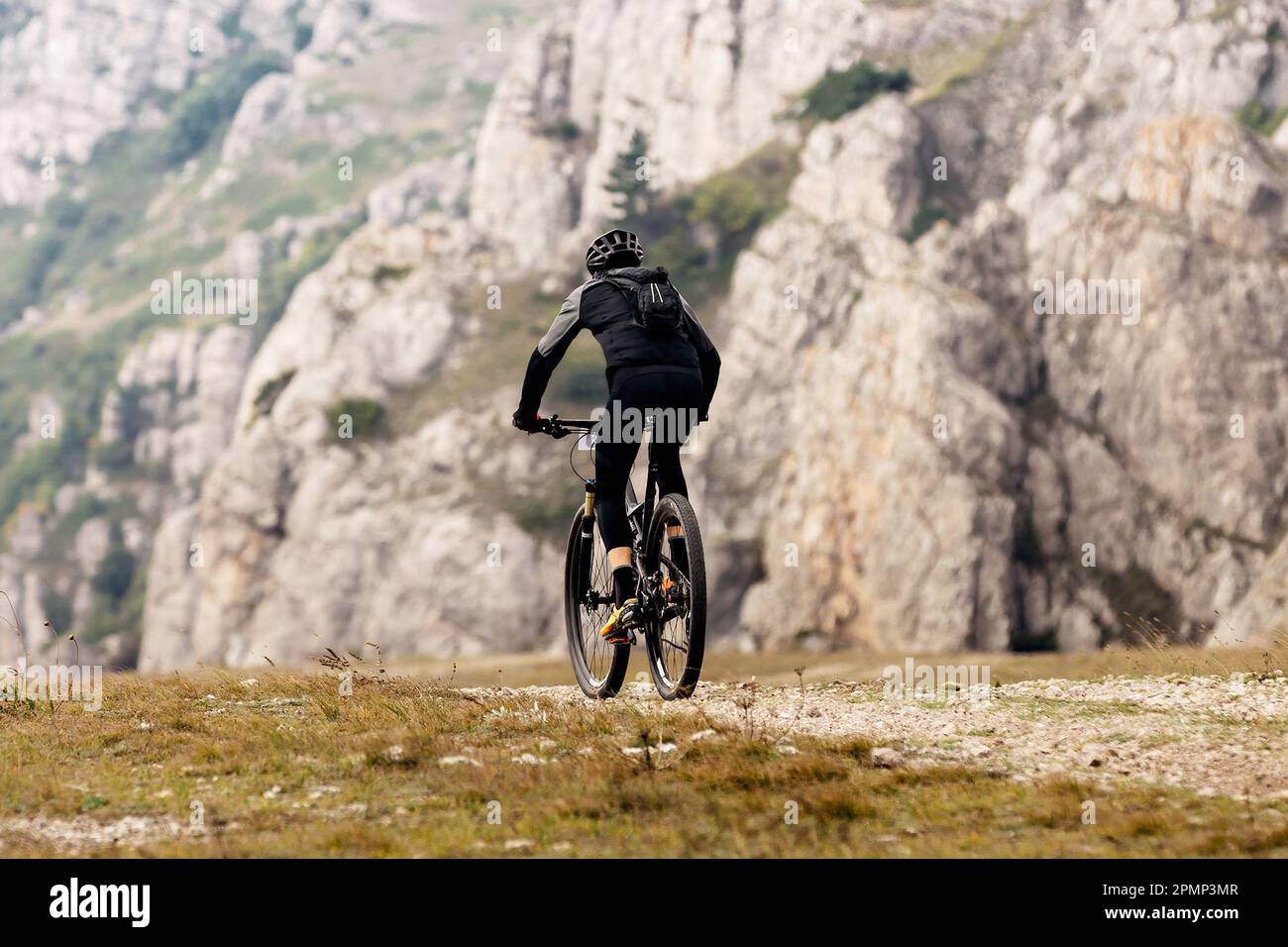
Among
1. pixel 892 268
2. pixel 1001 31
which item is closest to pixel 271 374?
pixel 892 268

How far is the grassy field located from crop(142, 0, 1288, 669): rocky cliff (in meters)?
38.5

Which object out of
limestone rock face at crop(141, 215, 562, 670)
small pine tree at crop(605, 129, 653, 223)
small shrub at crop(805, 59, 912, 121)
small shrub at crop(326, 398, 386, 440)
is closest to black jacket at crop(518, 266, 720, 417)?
limestone rock face at crop(141, 215, 562, 670)

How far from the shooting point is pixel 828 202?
8881 cm

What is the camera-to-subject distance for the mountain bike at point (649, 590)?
985 cm

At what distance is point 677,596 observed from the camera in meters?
10.0

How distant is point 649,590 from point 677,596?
0.32 m

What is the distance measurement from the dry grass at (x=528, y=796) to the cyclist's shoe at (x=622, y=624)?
0.91 m

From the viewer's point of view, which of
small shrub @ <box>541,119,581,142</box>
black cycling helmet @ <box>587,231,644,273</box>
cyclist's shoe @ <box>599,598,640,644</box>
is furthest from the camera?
small shrub @ <box>541,119,581,142</box>

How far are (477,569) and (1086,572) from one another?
32.2m

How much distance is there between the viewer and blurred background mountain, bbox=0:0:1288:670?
62.1m

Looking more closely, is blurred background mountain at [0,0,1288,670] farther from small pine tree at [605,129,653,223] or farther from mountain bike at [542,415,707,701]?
mountain bike at [542,415,707,701]

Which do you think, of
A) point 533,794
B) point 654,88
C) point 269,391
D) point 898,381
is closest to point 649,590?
point 533,794

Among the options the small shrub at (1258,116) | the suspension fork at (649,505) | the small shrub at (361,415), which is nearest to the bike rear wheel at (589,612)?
the suspension fork at (649,505)
